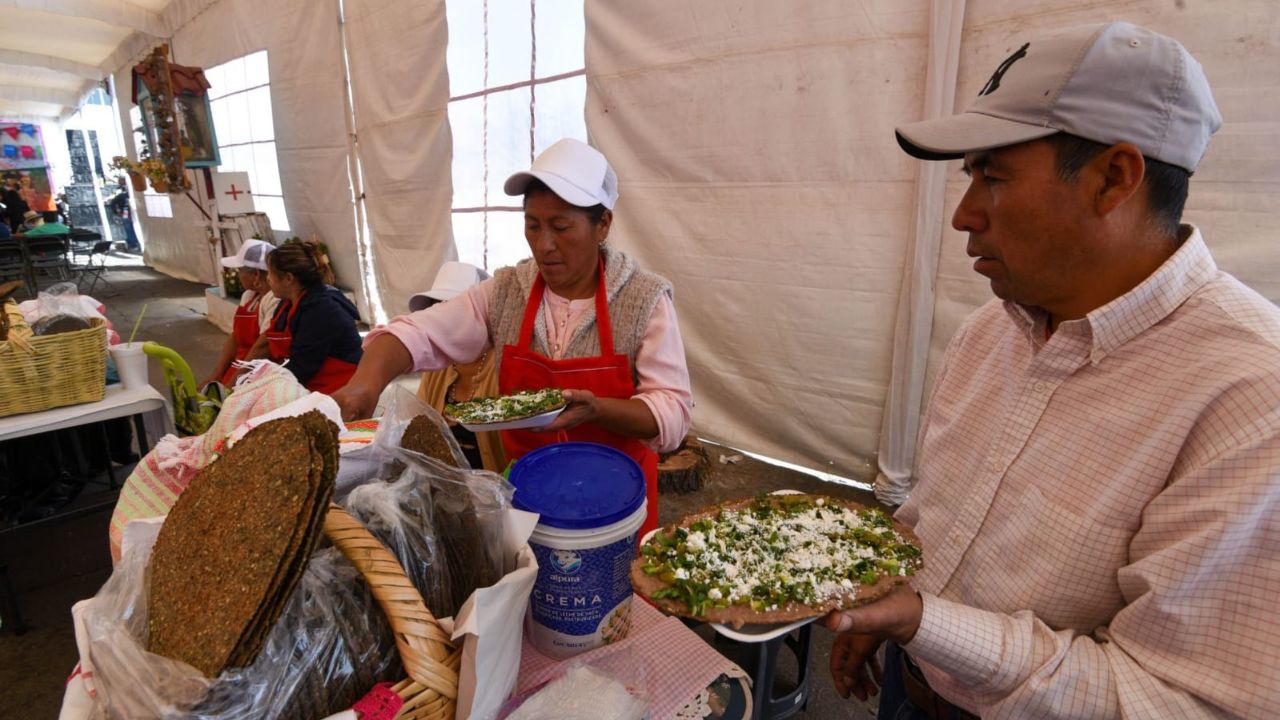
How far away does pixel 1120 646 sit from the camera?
2.81 feet

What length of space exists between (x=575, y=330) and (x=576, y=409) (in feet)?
1.05

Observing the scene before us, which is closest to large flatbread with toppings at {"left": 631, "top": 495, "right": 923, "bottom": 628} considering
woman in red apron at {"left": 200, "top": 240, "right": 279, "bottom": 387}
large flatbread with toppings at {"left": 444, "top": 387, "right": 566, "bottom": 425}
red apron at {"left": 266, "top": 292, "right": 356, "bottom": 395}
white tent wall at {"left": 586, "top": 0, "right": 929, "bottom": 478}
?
large flatbread with toppings at {"left": 444, "top": 387, "right": 566, "bottom": 425}

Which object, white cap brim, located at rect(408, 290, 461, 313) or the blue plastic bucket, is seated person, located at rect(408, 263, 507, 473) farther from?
the blue plastic bucket

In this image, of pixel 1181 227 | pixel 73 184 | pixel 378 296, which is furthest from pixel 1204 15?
pixel 73 184

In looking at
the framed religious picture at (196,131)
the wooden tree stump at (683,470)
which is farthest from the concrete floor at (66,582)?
the framed religious picture at (196,131)

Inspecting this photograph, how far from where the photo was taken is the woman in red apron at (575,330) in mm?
1689

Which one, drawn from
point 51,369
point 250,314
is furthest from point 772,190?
point 250,314

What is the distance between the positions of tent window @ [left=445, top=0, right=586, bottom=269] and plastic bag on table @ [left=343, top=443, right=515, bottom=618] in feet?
12.5

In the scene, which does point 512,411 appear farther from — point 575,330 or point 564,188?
point 564,188

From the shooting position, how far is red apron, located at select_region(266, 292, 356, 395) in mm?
3432

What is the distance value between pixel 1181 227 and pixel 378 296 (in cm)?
759

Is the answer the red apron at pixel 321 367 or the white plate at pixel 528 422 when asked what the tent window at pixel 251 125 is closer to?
the red apron at pixel 321 367

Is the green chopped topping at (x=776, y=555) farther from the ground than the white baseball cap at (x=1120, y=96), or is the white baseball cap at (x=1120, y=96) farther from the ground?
the white baseball cap at (x=1120, y=96)

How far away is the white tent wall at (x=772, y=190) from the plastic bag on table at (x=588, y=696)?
2.81m
